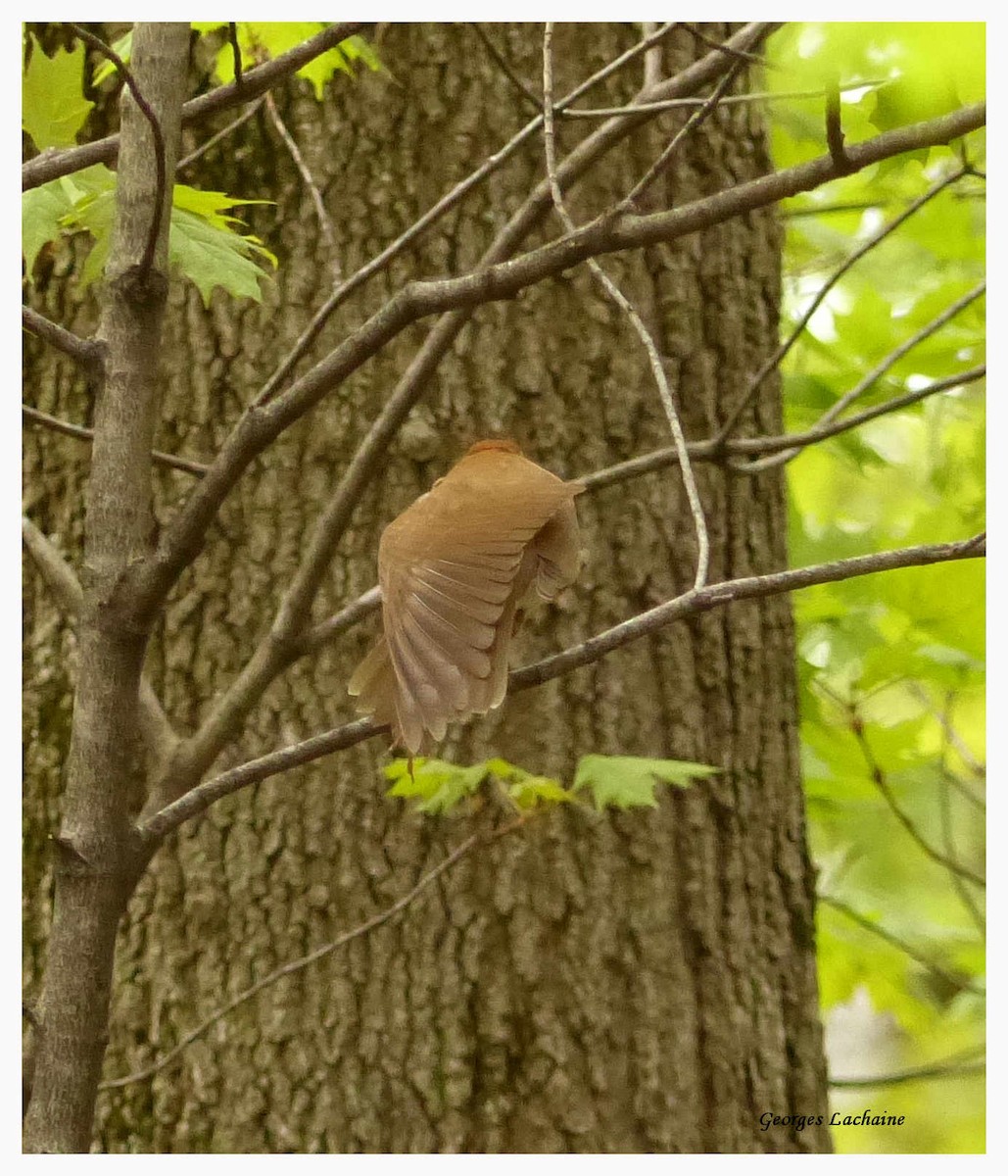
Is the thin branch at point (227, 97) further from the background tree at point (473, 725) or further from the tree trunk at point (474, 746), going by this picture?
the tree trunk at point (474, 746)

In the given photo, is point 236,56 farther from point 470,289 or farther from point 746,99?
point 746,99

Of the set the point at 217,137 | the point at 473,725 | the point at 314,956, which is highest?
the point at 217,137

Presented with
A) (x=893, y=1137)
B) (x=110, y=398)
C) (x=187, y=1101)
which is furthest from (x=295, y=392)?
Result: (x=893, y=1137)

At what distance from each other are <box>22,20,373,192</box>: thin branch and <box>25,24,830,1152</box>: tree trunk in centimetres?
52

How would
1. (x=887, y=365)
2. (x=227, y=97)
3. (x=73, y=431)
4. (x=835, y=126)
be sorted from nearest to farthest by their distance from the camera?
1. (x=835, y=126)
2. (x=227, y=97)
3. (x=73, y=431)
4. (x=887, y=365)

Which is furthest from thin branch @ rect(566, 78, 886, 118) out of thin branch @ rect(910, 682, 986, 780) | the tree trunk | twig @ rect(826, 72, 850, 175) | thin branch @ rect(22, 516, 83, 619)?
thin branch @ rect(910, 682, 986, 780)

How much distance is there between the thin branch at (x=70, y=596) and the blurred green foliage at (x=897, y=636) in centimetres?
78

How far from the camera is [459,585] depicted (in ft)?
3.26

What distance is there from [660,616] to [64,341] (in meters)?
0.53

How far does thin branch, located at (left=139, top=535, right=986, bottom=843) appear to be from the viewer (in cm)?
85

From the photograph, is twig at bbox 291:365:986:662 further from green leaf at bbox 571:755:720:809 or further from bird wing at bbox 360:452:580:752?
green leaf at bbox 571:755:720:809

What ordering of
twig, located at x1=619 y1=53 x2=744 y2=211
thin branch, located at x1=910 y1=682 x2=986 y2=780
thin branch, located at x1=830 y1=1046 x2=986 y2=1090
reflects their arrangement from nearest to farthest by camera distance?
twig, located at x1=619 y1=53 x2=744 y2=211, thin branch, located at x1=830 y1=1046 x2=986 y2=1090, thin branch, located at x1=910 y1=682 x2=986 y2=780

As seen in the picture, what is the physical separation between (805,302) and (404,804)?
1.23m

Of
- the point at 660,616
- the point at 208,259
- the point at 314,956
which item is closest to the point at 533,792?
the point at 314,956
